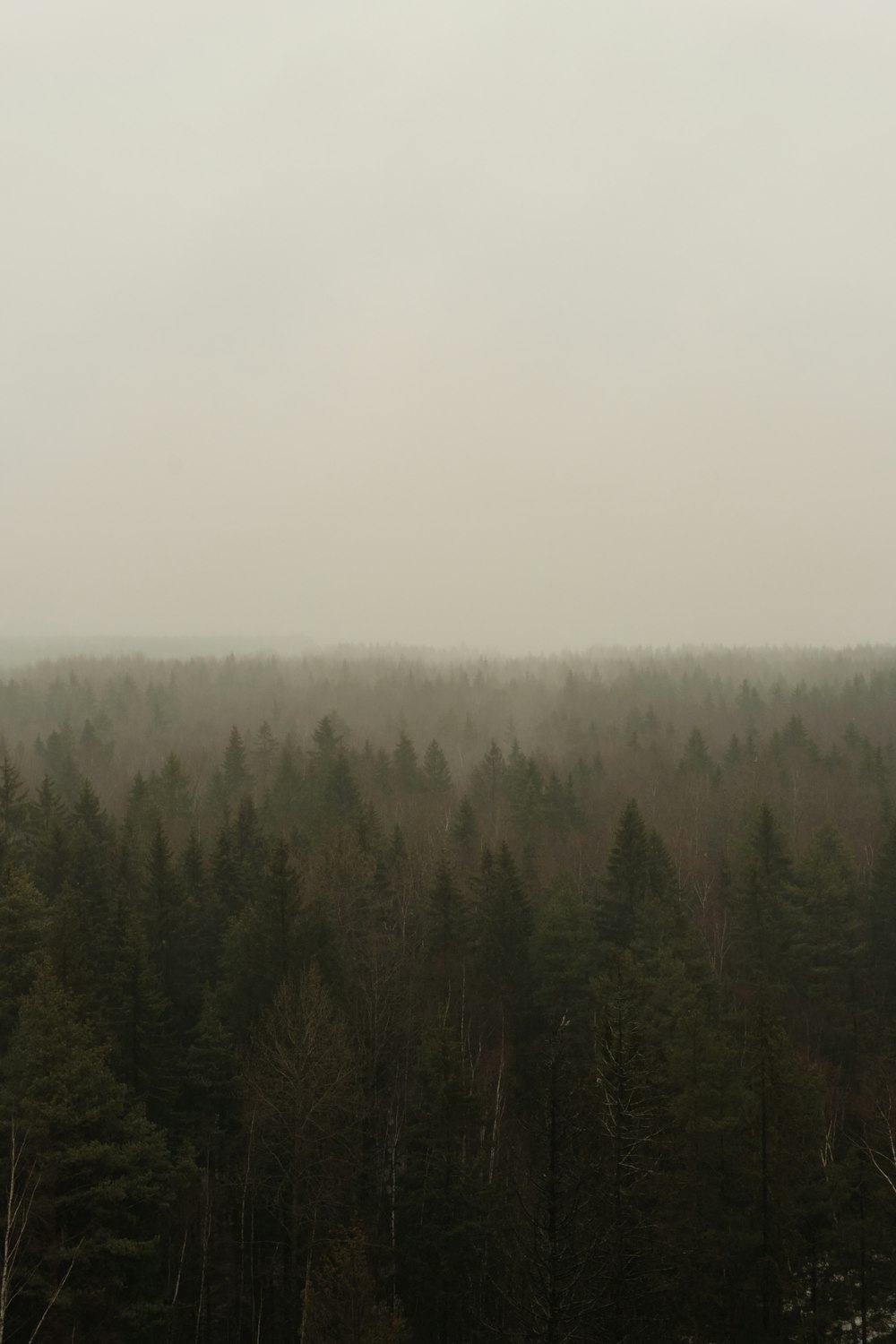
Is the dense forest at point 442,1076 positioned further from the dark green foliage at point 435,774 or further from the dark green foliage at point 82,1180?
the dark green foliage at point 435,774

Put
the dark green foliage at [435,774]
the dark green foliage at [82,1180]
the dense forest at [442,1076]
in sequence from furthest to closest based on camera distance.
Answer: the dark green foliage at [435,774] < the dense forest at [442,1076] < the dark green foliage at [82,1180]

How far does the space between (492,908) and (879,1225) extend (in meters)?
19.2

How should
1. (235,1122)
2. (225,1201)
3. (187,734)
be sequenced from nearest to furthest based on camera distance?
(225,1201) → (235,1122) → (187,734)

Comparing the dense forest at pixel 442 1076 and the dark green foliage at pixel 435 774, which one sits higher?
the dark green foliage at pixel 435 774

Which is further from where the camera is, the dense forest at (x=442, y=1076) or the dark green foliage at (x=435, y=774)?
the dark green foliage at (x=435, y=774)

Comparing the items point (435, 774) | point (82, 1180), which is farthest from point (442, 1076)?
point (435, 774)

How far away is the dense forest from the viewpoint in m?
17.5

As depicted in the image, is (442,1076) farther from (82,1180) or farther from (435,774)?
(435,774)

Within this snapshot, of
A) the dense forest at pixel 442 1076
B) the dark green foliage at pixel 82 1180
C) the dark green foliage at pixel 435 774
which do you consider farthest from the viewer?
the dark green foliage at pixel 435 774

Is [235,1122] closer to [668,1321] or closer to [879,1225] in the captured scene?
[668,1321]

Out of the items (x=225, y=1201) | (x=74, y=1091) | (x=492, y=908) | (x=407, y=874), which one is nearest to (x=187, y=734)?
(x=407, y=874)

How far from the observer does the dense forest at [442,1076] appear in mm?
17453

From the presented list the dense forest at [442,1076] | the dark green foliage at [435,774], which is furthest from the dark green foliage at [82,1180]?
the dark green foliage at [435,774]

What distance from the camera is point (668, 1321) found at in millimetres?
18828
